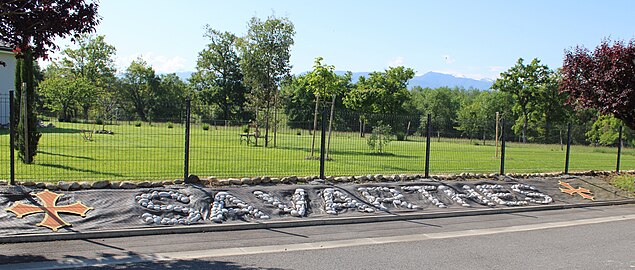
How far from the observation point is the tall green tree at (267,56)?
2680 centimetres

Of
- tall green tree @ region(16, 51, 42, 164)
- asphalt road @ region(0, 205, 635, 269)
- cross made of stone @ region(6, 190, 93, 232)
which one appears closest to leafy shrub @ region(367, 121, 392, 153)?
asphalt road @ region(0, 205, 635, 269)

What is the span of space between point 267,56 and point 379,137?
8948 millimetres

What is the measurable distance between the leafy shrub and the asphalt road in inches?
434

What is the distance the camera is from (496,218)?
10.6 metres

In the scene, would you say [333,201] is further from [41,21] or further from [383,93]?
[383,93]

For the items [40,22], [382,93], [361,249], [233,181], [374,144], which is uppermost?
[382,93]

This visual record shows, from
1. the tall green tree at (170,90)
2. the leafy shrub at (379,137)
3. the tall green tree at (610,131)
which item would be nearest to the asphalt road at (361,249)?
the leafy shrub at (379,137)

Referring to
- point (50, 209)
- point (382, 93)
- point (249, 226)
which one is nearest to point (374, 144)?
point (249, 226)

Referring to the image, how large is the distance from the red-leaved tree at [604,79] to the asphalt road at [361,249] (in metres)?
6.05

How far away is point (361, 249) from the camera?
757 centimetres

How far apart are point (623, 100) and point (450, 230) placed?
8.45m

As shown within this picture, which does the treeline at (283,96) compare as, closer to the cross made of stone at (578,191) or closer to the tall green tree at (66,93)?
the tall green tree at (66,93)

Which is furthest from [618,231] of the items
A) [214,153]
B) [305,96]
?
[305,96]

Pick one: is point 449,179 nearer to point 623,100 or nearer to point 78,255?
point 623,100
